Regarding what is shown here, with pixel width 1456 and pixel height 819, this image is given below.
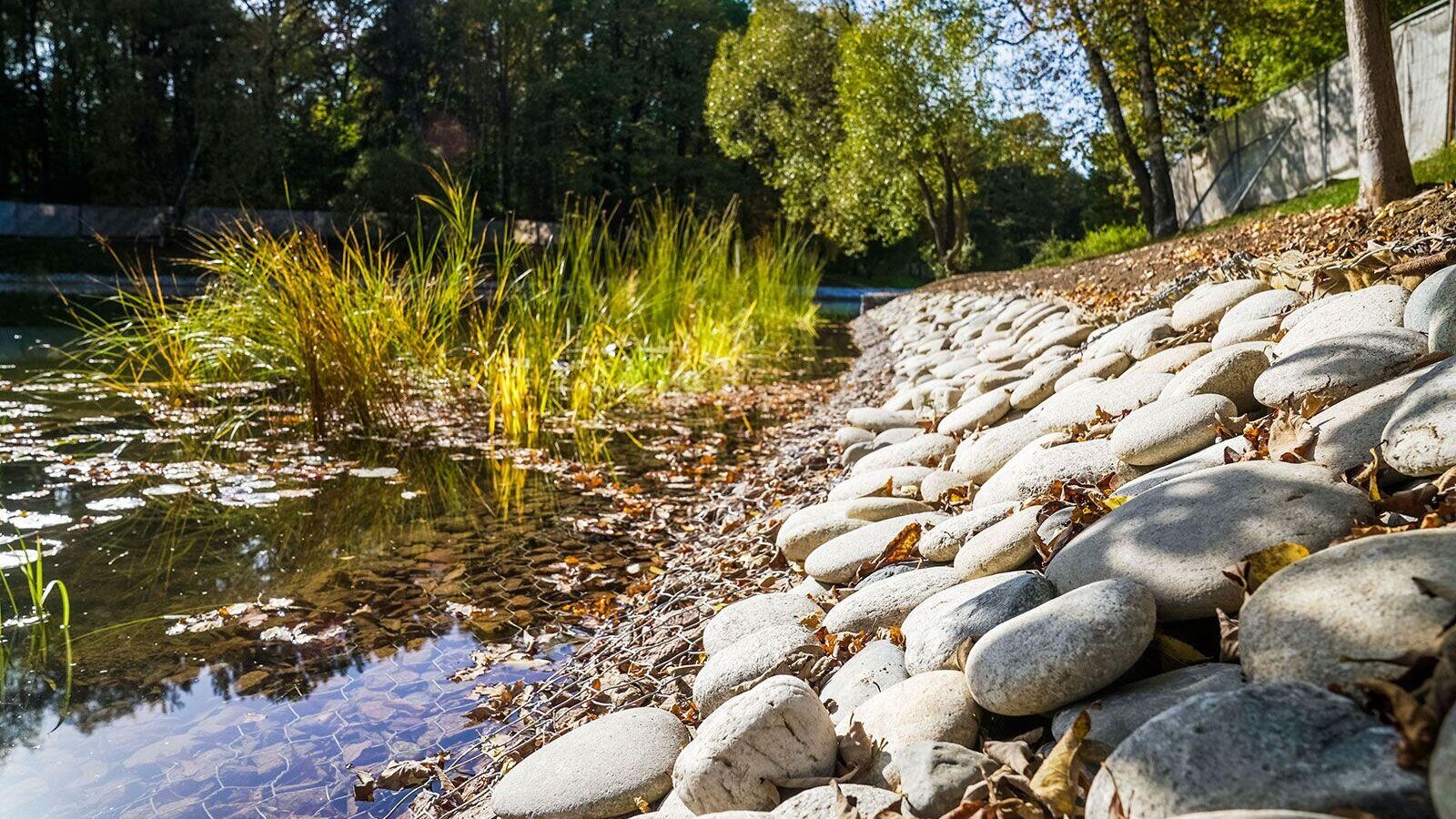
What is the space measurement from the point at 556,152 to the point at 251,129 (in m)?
7.00

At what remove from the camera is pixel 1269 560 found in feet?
4.54

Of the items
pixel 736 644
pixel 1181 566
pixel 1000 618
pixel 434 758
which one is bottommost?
pixel 434 758

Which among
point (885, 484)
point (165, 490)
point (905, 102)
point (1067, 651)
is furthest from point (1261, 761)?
point (905, 102)

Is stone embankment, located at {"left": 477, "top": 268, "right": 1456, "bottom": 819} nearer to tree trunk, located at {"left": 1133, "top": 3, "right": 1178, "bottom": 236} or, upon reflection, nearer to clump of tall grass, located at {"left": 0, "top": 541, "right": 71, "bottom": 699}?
clump of tall grass, located at {"left": 0, "top": 541, "right": 71, "bottom": 699}

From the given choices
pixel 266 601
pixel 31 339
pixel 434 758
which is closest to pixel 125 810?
pixel 434 758

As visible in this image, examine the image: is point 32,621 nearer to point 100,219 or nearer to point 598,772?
point 598,772

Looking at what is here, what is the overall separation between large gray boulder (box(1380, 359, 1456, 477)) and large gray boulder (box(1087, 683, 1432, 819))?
676mm

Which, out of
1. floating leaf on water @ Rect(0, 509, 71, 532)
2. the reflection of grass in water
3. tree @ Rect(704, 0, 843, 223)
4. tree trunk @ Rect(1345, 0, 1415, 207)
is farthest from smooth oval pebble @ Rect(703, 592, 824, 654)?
tree @ Rect(704, 0, 843, 223)

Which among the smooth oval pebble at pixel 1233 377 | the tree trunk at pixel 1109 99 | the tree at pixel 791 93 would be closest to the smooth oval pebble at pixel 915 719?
the smooth oval pebble at pixel 1233 377

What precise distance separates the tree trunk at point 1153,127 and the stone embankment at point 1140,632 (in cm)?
1033

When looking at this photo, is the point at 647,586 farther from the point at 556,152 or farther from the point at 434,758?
the point at 556,152

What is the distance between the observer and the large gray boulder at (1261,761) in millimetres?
932

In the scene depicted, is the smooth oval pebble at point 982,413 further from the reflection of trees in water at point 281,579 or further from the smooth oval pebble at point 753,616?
the reflection of trees in water at point 281,579

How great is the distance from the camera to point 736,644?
204 centimetres
